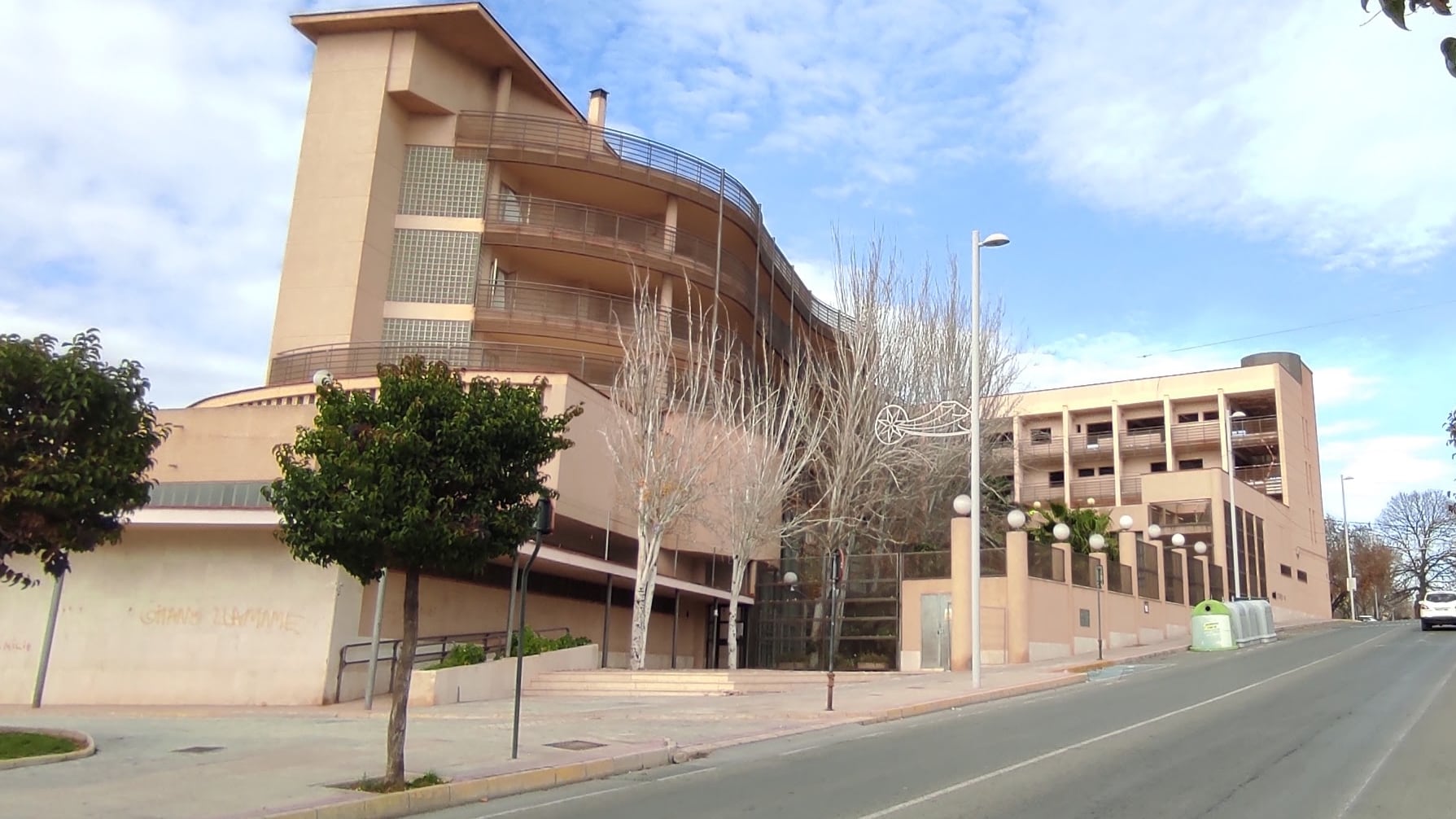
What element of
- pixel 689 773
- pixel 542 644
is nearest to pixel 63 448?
pixel 689 773

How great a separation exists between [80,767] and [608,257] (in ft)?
79.9

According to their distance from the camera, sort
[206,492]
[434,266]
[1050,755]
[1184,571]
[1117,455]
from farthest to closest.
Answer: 1. [1117,455]
2. [1184,571]
3. [434,266]
4. [206,492]
5. [1050,755]

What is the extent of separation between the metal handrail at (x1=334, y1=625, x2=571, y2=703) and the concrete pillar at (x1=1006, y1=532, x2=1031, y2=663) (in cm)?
1111

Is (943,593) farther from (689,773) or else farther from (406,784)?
(406,784)

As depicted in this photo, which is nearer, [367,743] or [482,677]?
[367,743]

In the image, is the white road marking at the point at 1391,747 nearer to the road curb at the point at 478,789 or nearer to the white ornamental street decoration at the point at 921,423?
the road curb at the point at 478,789

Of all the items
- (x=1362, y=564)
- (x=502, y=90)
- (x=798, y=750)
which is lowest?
(x=798, y=750)

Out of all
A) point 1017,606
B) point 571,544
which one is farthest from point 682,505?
point 1017,606

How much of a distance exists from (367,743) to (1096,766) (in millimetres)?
8583

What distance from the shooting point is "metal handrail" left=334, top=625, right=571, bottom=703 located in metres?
19.7

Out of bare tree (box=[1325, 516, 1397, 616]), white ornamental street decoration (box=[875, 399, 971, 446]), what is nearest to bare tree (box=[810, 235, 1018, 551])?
white ornamental street decoration (box=[875, 399, 971, 446])

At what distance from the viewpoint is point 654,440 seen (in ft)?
89.8

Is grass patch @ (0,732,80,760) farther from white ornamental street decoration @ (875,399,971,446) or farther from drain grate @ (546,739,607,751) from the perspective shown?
white ornamental street decoration @ (875,399,971,446)

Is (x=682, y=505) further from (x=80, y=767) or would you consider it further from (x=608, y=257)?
(x=80, y=767)
